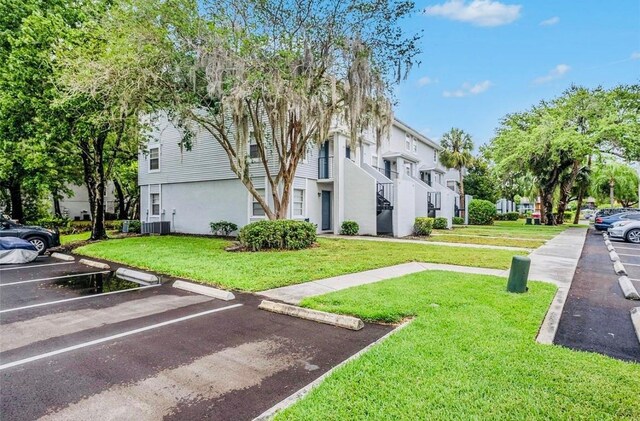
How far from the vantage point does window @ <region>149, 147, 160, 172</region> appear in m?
20.2

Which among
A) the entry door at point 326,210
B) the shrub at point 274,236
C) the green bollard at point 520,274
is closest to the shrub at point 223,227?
the shrub at point 274,236

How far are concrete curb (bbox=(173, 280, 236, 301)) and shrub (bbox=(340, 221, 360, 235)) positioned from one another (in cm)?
1168

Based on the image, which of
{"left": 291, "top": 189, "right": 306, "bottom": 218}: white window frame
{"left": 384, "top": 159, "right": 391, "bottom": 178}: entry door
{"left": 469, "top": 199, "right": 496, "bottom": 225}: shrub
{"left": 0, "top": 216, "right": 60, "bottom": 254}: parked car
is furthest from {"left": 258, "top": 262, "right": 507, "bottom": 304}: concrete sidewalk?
{"left": 469, "top": 199, "right": 496, "bottom": 225}: shrub

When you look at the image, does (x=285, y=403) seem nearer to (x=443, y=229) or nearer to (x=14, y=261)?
(x=14, y=261)

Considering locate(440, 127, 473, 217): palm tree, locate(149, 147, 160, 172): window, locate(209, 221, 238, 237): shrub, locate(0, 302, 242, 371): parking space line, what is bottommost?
locate(0, 302, 242, 371): parking space line

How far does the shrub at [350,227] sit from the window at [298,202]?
2.49 metres

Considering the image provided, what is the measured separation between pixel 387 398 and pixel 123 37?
1280 cm

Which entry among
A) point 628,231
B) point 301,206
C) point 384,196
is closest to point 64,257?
point 301,206

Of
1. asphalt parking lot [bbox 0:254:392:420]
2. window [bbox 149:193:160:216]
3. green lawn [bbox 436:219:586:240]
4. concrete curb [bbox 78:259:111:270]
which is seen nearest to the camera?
asphalt parking lot [bbox 0:254:392:420]

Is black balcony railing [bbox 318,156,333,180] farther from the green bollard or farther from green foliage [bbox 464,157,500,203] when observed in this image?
green foliage [bbox 464,157,500,203]

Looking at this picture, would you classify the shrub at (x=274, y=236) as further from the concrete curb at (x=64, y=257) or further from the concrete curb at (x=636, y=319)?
the concrete curb at (x=636, y=319)

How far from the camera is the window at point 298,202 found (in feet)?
56.4

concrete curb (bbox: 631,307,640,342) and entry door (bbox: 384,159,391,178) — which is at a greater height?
entry door (bbox: 384,159,391,178)

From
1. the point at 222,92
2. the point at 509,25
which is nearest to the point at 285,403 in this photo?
the point at 222,92
